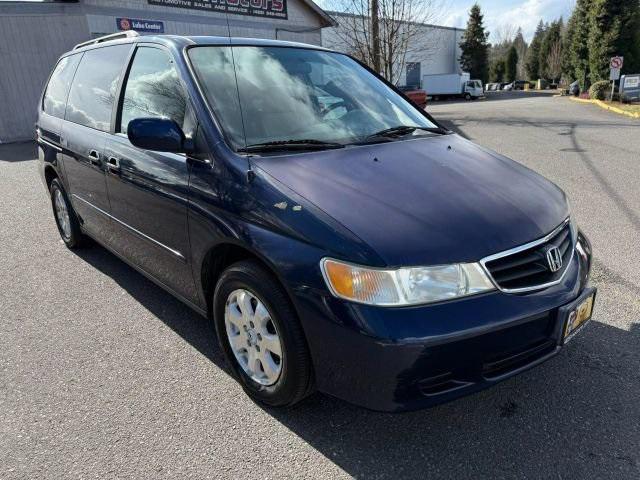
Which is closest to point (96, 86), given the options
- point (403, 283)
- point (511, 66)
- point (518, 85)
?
point (403, 283)

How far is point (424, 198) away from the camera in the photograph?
221 cm

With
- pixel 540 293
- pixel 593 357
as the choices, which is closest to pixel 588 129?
pixel 593 357

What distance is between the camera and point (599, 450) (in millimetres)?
2107

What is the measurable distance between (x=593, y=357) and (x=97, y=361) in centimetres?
290

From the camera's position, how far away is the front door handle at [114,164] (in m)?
3.24

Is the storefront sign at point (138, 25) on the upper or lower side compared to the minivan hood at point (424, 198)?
upper

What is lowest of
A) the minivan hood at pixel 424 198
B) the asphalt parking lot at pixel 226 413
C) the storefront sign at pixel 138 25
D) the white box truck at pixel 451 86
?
the white box truck at pixel 451 86

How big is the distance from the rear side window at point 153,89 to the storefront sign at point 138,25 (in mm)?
15555

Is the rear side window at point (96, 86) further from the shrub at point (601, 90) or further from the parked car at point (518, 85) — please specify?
the parked car at point (518, 85)

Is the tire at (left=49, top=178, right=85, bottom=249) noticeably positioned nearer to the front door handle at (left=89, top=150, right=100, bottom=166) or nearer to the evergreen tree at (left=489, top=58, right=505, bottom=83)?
the front door handle at (left=89, top=150, right=100, bottom=166)

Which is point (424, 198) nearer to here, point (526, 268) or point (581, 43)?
point (526, 268)

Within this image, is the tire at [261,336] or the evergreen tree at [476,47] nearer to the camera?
the tire at [261,336]

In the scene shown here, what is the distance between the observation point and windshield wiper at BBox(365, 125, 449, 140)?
2.91 m

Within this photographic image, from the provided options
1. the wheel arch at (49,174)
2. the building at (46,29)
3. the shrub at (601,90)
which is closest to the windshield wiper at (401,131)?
the wheel arch at (49,174)
